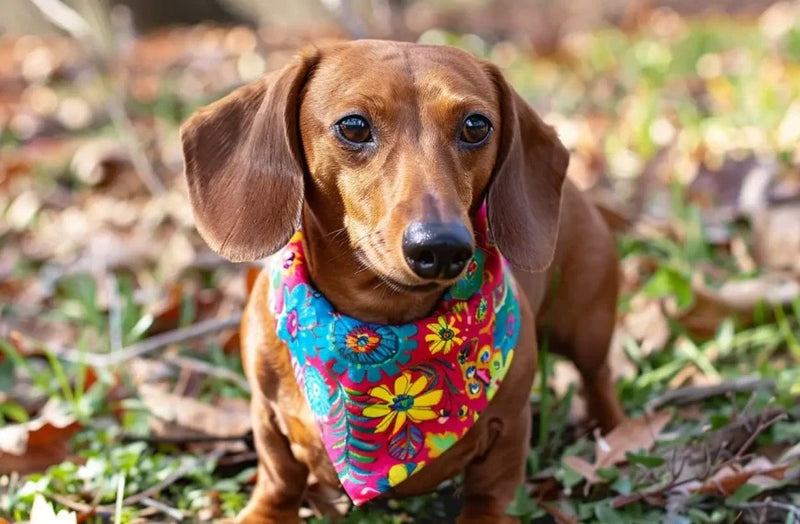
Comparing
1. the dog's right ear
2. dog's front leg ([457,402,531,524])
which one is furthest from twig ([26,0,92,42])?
dog's front leg ([457,402,531,524])

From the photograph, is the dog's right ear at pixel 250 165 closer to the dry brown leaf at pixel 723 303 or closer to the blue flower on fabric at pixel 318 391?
the blue flower on fabric at pixel 318 391

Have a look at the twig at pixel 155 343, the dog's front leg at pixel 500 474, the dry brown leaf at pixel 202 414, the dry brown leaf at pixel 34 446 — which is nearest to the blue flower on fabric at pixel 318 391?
the dog's front leg at pixel 500 474

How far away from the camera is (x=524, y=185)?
2.43m

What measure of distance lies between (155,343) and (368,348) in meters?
1.19

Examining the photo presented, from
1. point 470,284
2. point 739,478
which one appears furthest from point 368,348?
point 739,478

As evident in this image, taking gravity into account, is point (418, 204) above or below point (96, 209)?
above

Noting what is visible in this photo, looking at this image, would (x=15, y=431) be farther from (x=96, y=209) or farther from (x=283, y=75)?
(x=96, y=209)

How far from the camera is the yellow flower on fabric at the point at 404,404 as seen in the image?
7.70 ft

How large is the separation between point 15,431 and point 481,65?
154 cm

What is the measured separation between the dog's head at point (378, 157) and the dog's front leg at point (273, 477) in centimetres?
45

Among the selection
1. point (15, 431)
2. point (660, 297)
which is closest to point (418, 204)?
point (15, 431)

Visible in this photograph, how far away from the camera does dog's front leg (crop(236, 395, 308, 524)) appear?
8.10ft

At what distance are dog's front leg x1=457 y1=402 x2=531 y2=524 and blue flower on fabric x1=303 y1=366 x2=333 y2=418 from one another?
16.0 inches

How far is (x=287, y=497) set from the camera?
2.49 m
